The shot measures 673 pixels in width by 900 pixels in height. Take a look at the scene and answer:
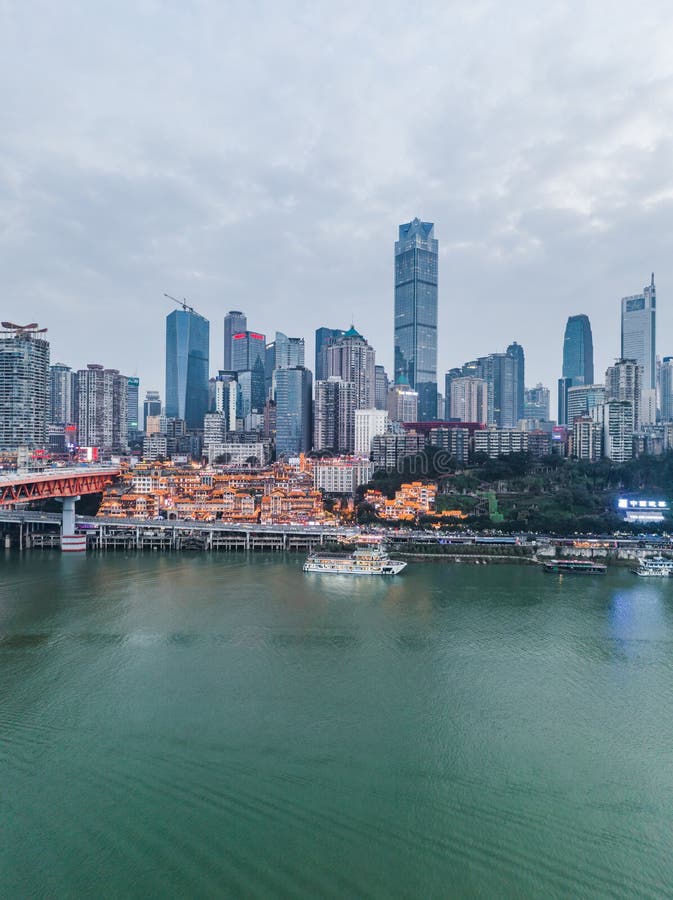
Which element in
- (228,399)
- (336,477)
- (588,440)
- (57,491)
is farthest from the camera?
(228,399)

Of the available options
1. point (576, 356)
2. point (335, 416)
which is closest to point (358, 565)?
point (335, 416)

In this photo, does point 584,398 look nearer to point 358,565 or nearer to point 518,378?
point 518,378

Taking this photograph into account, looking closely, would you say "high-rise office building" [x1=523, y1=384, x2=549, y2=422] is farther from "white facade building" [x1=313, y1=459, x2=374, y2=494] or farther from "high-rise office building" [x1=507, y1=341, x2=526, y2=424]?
"white facade building" [x1=313, y1=459, x2=374, y2=494]

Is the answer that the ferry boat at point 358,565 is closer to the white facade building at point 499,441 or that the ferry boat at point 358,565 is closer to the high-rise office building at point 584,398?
the white facade building at point 499,441

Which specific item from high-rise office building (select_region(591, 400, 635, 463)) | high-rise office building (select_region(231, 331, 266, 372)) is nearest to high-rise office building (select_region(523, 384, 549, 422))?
high-rise office building (select_region(231, 331, 266, 372))

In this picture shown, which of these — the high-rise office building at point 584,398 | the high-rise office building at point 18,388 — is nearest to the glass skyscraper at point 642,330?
the high-rise office building at point 584,398

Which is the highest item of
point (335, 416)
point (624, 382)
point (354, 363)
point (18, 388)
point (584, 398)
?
point (354, 363)

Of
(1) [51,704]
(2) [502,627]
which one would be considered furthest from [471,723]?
(1) [51,704]
